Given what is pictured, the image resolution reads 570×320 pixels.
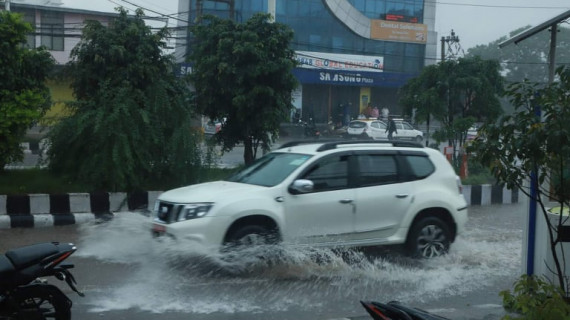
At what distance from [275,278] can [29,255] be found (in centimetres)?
332

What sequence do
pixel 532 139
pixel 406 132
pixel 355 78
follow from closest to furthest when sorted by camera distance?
pixel 532 139, pixel 406 132, pixel 355 78

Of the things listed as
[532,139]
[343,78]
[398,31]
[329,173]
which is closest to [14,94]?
[329,173]

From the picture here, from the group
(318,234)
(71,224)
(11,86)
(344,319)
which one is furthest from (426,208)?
(11,86)

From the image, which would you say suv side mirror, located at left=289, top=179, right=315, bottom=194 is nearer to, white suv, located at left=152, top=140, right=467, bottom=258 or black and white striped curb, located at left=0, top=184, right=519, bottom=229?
white suv, located at left=152, top=140, right=467, bottom=258

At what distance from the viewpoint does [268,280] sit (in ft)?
24.4

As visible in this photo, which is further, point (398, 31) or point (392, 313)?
point (398, 31)

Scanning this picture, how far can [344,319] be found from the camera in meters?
5.81

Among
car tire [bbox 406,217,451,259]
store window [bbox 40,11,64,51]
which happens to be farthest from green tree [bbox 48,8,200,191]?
store window [bbox 40,11,64,51]

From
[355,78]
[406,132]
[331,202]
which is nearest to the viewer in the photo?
[331,202]

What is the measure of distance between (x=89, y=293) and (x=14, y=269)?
86.4 inches

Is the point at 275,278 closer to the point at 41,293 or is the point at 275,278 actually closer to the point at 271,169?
the point at 271,169

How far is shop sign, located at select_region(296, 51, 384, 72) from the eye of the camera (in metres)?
47.8

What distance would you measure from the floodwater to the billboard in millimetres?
43891

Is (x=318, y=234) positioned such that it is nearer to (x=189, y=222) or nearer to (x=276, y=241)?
(x=276, y=241)
